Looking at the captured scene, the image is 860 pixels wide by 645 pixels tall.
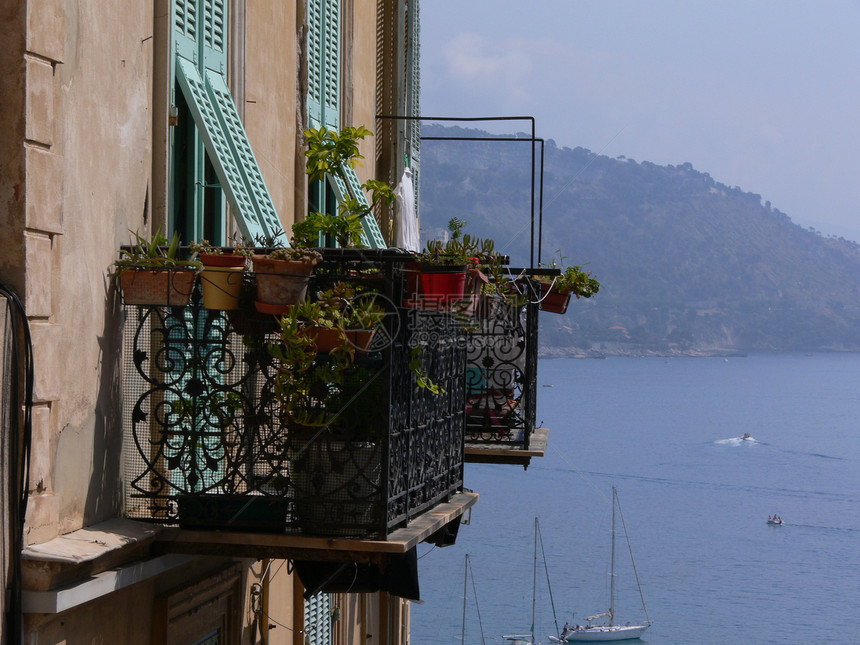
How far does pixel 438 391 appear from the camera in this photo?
271 inches

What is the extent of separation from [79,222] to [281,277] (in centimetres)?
100

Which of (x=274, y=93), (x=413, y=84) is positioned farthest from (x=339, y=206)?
(x=413, y=84)

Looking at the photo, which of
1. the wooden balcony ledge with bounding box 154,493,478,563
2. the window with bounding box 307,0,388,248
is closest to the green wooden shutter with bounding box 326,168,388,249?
the window with bounding box 307,0,388,248

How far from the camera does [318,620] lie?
11.9 m

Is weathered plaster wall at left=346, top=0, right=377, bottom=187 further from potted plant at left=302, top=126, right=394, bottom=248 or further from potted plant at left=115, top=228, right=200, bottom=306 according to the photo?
potted plant at left=115, top=228, right=200, bottom=306

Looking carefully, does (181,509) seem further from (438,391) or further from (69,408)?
(438,391)

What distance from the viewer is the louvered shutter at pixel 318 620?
1146 cm

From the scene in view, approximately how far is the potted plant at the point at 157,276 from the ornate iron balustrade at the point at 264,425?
0.48 feet

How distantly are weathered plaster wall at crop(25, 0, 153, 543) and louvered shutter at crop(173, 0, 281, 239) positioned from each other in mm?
572

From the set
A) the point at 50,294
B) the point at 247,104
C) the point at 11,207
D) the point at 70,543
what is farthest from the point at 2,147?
the point at 247,104

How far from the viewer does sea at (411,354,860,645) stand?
75375 millimetres

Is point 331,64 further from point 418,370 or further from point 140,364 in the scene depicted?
point 140,364

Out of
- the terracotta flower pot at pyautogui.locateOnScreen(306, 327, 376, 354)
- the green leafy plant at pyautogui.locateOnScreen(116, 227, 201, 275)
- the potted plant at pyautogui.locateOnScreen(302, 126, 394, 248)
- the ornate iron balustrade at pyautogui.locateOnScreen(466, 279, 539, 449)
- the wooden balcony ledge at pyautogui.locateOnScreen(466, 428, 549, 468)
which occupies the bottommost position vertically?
the wooden balcony ledge at pyautogui.locateOnScreen(466, 428, 549, 468)

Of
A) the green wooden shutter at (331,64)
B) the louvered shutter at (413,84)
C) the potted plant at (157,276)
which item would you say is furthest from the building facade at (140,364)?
the louvered shutter at (413,84)
